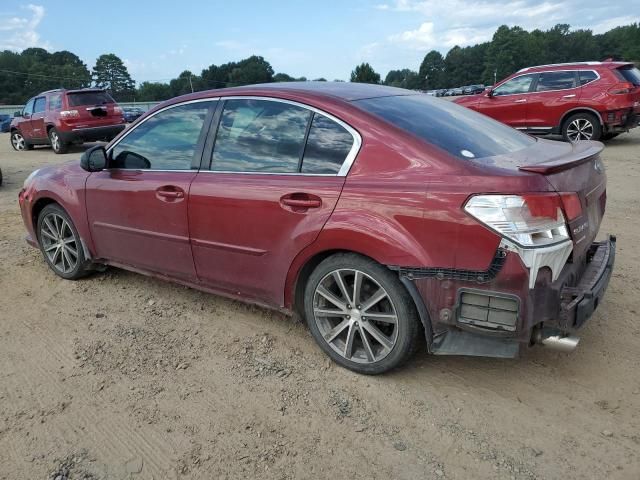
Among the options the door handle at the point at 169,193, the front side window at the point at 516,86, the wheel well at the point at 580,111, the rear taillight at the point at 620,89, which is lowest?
the wheel well at the point at 580,111

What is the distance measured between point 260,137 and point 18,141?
17.6 metres

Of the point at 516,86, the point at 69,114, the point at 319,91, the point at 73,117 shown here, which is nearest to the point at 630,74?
the point at 516,86

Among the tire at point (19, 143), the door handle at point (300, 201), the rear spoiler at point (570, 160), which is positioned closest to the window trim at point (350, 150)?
the door handle at point (300, 201)

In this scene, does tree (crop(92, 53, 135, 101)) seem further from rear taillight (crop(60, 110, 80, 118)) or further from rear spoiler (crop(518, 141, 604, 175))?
rear spoiler (crop(518, 141, 604, 175))

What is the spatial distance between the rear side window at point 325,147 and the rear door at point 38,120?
15.1 m

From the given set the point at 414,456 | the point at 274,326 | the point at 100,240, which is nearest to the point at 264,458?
the point at 414,456

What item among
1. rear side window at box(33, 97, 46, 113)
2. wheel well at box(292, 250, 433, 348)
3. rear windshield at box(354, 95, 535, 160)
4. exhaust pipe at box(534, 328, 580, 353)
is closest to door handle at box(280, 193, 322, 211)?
wheel well at box(292, 250, 433, 348)

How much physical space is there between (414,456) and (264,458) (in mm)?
703

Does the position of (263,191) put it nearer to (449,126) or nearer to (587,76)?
(449,126)

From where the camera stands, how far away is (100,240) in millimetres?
4359

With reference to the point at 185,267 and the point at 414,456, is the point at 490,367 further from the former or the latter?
the point at 185,267

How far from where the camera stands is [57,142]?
50.3ft

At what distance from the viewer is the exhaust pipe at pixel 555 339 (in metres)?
2.67

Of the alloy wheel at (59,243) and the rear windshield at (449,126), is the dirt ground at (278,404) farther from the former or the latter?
the rear windshield at (449,126)
